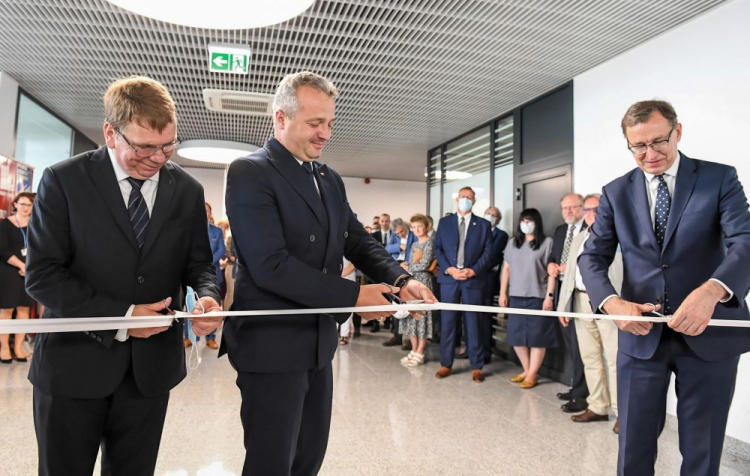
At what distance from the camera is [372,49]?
4.40m

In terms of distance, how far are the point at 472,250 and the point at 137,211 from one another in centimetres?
399

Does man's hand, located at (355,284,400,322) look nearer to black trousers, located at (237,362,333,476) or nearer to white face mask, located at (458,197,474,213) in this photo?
black trousers, located at (237,362,333,476)

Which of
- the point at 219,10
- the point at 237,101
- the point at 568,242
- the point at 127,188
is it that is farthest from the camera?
the point at 237,101

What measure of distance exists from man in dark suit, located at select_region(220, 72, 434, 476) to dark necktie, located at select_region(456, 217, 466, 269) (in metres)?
3.56

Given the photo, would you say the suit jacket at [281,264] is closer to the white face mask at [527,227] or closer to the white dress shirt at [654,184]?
the white dress shirt at [654,184]

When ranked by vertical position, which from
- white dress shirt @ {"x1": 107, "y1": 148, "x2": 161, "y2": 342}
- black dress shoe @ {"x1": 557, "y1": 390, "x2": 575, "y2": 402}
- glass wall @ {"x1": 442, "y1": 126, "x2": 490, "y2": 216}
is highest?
glass wall @ {"x1": 442, "y1": 126, "x2": 490, "y2": 216}

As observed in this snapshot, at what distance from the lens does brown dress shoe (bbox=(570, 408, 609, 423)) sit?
11.6ft

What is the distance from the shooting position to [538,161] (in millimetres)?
5449

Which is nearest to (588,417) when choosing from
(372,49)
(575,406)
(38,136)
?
(575,406)

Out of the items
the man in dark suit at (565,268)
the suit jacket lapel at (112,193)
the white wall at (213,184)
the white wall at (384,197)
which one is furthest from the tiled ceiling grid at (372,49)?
the white wall at (384,197)

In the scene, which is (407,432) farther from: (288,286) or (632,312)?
(288,286)

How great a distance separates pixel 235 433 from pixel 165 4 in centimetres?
264

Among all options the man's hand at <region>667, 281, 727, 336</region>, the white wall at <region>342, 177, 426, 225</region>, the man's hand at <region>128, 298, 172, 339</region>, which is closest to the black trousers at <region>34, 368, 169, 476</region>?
the man's hand at <region>128, 298, 172, 339</region>

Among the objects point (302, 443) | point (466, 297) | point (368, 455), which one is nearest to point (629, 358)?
point (302, 443)
